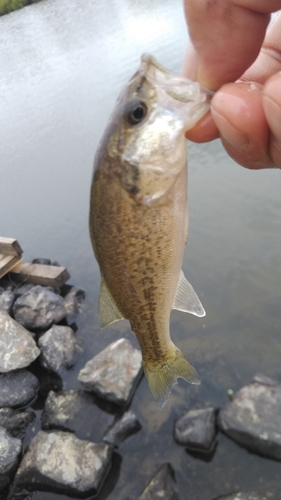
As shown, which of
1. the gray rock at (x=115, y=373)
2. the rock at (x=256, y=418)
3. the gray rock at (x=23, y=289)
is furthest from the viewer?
the gray rock at (x=23, y=289)

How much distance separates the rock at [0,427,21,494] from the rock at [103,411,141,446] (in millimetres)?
1087

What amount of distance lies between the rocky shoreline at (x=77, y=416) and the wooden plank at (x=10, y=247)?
124 cm

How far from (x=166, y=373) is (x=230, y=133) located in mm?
1487

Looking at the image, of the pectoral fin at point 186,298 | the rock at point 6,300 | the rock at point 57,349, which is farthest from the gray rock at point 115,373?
the pectoral fin at point 186,298

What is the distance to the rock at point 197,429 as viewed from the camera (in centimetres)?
477

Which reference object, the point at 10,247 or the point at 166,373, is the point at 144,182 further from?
the point at 10,247

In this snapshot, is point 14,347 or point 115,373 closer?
point 115,373

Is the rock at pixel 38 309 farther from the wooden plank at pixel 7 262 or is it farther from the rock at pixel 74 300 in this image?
the wooden plank at pixel 7 262

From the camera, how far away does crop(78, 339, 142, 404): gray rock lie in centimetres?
546

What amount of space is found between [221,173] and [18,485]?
7.02 m

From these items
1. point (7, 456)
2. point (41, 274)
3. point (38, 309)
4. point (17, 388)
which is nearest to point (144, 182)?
point (7, 456)

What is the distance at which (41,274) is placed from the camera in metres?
7.89

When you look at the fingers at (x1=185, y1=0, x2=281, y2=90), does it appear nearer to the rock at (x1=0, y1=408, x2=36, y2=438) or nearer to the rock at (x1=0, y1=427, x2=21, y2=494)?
the rock at (x1=0, y1=427, x2=21, y2=494)

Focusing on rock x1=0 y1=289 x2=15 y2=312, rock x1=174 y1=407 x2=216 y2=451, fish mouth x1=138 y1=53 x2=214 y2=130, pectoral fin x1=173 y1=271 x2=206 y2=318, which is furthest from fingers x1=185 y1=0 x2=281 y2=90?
rock x1=0 y1=289 x2=15 y2=312
